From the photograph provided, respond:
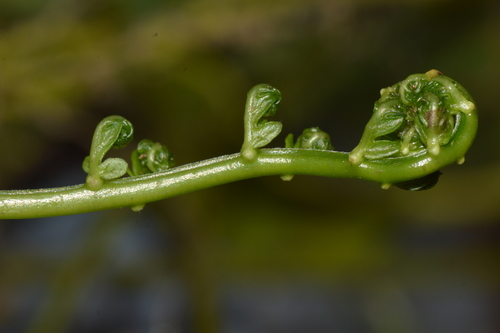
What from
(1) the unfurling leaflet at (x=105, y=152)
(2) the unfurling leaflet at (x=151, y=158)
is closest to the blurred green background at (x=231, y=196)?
(2) the unfurling leaflet at (x=151, y=158)

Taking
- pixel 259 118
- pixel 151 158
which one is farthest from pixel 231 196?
pixel 259 118

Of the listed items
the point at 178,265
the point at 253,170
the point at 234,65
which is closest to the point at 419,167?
the point at 253,170

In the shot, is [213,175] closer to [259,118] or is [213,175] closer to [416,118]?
[259,118]

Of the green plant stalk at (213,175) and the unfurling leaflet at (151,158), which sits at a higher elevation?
the unfurling leaflet at (151,158)

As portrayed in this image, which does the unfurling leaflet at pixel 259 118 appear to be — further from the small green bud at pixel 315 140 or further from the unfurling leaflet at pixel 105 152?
the unfurling leaflet at pixel 105 152

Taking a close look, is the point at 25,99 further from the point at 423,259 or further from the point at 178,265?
the point at 423,259
